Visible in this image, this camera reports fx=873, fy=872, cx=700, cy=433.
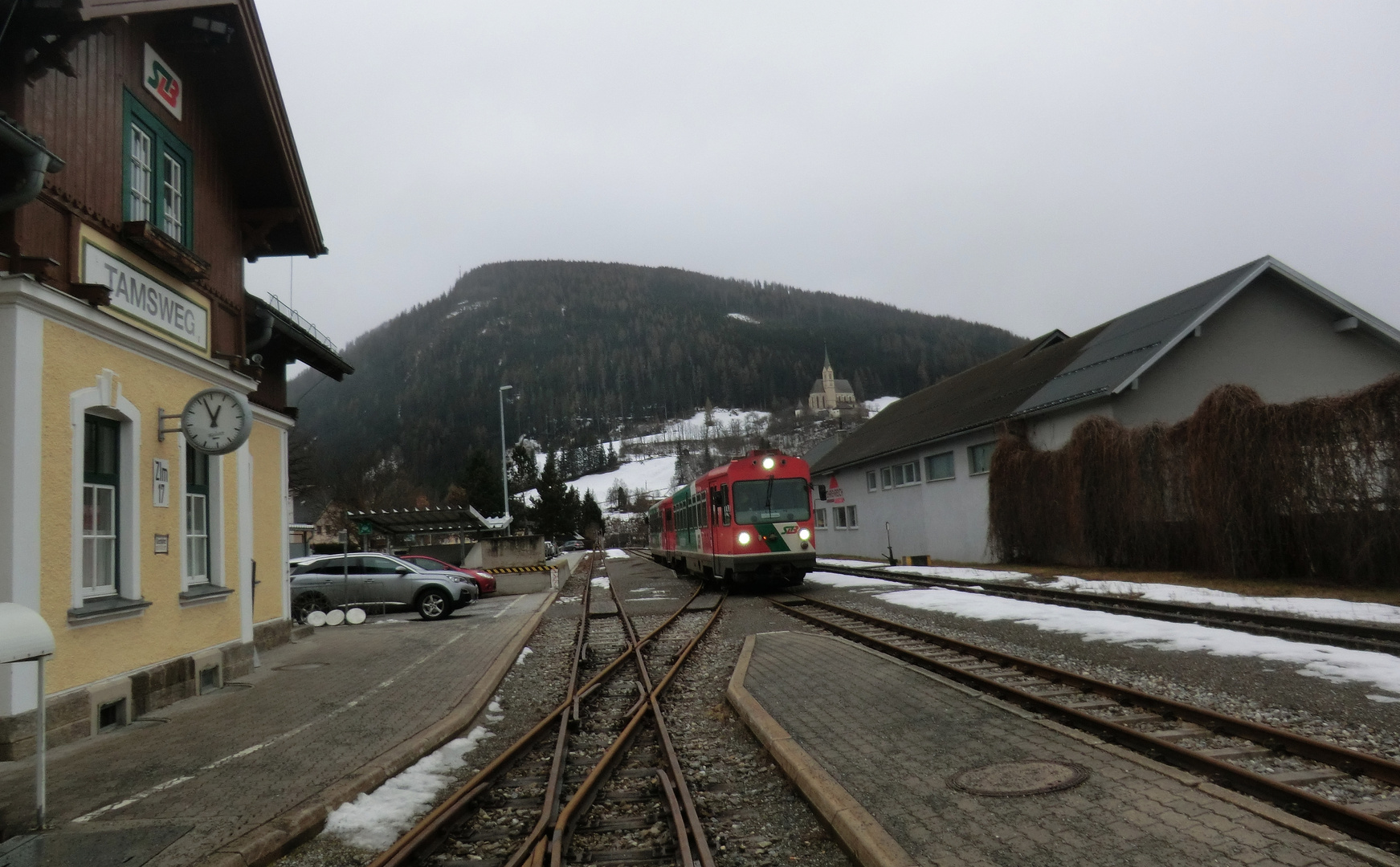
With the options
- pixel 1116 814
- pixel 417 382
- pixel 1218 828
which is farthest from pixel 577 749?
pixel 417 382

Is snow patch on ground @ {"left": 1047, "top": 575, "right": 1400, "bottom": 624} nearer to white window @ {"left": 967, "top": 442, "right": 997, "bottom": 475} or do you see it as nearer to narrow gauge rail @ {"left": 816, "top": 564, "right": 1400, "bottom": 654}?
narrow gauge rail @ {"left": 816, "top": 564, "right": 1400, "bottom": 654}

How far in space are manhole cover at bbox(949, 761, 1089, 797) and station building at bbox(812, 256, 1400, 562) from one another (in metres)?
15.6

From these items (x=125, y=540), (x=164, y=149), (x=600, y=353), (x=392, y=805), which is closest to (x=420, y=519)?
(x=164, y=149)

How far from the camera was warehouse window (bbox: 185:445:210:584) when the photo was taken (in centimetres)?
1002

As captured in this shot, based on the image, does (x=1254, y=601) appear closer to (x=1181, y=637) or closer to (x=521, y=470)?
(x=1181, y=637)

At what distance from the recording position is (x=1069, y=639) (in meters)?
10.8

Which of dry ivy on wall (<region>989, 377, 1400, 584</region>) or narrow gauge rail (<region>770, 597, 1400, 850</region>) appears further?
dry ivy on wall (<region>989, 377, 1400, 584</region>)

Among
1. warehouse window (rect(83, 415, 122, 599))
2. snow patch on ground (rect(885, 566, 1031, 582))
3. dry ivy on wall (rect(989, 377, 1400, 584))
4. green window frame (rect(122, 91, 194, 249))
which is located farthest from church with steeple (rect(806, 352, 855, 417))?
warehouse window (rect(83, 415, 122, 599))

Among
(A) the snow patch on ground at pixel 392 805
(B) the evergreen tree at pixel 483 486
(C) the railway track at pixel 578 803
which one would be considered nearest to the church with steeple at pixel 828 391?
(B) the evergreen tree at pixel 483 486

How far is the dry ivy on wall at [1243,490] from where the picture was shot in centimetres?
1351

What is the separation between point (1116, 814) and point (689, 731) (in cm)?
377

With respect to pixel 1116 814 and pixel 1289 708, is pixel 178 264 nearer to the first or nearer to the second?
pixel 1116 814

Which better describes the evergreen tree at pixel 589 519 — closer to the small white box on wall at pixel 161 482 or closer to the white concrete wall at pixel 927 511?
the white concrete wall at pixel 927 511

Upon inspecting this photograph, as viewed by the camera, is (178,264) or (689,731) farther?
(178,264)
